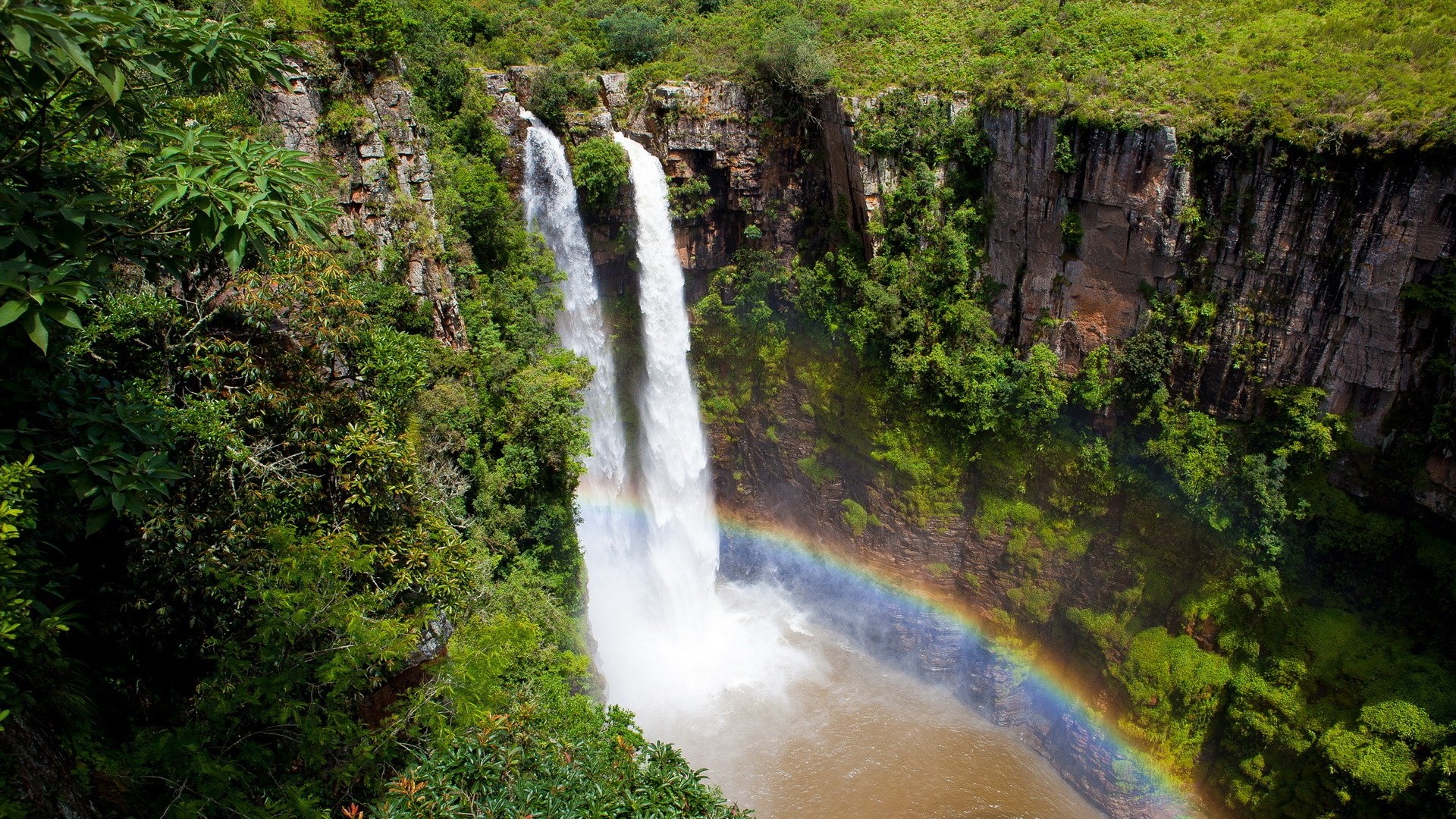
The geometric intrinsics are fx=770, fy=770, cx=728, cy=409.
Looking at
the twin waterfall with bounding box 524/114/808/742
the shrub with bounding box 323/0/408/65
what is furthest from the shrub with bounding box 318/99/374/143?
the twin waterfall with bounding box 524/114/808/742

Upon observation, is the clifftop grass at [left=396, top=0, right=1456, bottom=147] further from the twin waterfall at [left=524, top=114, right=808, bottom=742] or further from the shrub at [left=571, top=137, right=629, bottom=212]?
the twin waterfall at [left=524, top=114, right=808, bottom=742]

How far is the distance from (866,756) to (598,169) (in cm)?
1732

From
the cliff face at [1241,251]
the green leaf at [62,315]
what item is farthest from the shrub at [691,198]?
the green leaf at [62,315]

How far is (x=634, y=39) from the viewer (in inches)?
936

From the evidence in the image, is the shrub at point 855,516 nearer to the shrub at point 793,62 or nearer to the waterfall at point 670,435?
the waterfall at point 670,435

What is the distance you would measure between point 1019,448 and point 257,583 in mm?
18783

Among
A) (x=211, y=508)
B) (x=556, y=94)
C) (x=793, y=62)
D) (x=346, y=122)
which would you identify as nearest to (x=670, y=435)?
(x=556, y=94)

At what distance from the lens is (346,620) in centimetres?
746

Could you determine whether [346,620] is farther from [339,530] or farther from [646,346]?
[646,346]

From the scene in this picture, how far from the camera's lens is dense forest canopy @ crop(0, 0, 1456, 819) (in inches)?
228

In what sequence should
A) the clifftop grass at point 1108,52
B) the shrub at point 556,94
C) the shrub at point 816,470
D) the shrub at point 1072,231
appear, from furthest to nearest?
1. the shrub at point 816,470
2. the shrub at point 556,94
3. the shrub at point 1072,231
4. the clifftop grass at point 1108,52

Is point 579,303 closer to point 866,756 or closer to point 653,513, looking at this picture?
point 653,513

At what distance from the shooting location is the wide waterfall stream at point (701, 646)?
764 inches

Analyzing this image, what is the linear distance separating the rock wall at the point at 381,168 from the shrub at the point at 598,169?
526 centimetres
